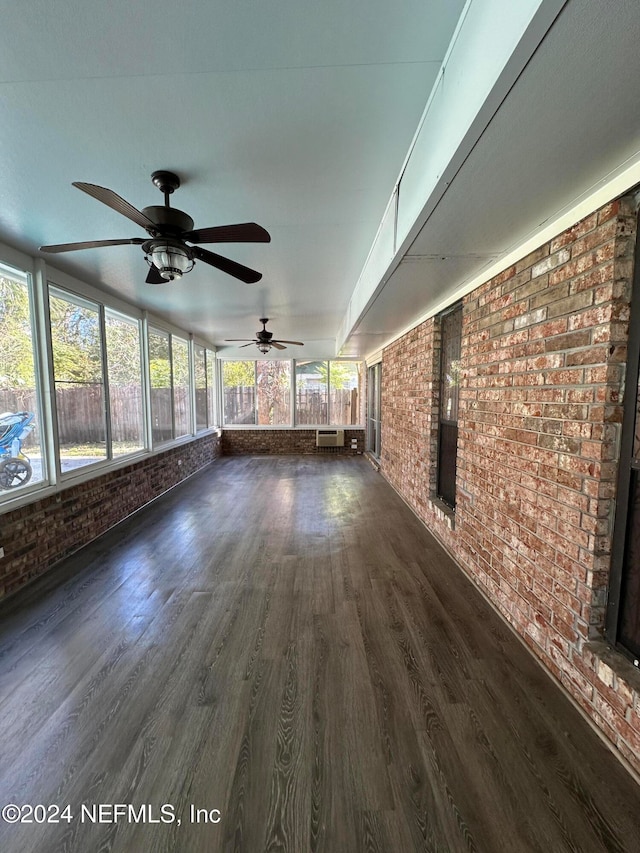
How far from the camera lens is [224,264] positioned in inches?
93.7

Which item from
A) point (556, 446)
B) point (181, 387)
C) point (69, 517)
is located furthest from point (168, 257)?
point (181, 387)

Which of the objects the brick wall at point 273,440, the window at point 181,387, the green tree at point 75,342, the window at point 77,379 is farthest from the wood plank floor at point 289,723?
the brick wall at point 273,440

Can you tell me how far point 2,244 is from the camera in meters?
2.76

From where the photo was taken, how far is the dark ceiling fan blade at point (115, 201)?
155 centimetres

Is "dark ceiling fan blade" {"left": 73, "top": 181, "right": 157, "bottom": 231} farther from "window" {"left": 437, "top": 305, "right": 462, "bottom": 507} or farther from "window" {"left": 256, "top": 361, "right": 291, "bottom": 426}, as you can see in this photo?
"window" {"left": 256, "top": 361, "right": 291, "bottom": 426}

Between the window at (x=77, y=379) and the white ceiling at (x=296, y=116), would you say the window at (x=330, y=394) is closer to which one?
the window at (x=77, y=379)

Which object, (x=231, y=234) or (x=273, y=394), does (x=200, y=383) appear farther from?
(x=231, y=234)

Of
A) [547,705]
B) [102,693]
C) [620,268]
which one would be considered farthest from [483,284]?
[102,693]

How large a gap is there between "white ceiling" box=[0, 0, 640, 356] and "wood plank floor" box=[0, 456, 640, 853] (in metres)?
2.39

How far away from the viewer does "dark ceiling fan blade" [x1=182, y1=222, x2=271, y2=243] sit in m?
1.92

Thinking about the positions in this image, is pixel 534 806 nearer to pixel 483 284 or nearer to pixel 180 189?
pixel 483 284

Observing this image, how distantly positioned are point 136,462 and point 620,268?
5030 mm

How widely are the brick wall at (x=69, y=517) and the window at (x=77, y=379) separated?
0.33 metres

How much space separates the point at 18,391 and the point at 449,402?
3.91 metres
